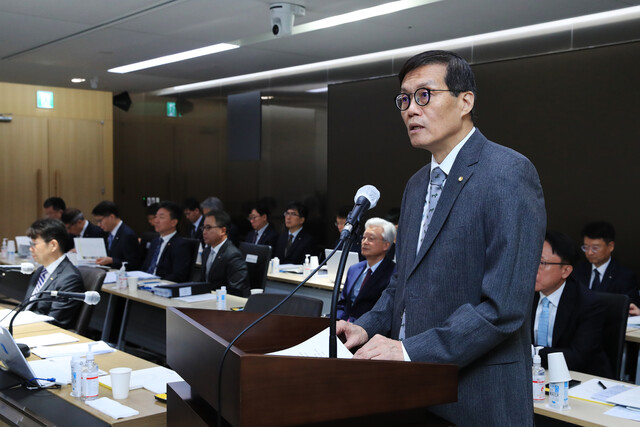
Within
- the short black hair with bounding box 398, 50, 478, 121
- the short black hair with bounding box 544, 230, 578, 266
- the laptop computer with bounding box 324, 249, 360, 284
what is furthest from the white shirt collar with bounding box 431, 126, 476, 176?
the laptop computer with bounding box 324, 249, 360, 284

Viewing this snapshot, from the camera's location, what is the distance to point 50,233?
4.59m

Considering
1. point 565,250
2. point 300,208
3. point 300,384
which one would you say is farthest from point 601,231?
point 300,384

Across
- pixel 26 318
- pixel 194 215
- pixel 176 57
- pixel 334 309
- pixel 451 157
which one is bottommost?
pixel 26 318

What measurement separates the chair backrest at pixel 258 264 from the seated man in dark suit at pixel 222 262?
231 millimetres

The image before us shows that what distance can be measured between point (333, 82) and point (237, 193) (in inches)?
106

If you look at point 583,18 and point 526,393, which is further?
point 583,18

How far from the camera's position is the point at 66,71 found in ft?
29.6

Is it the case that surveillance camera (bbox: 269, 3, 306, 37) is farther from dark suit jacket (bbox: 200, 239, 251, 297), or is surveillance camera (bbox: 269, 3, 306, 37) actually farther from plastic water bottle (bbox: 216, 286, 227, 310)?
plastic water bottle (bbox: 216, 286, 227, 310)

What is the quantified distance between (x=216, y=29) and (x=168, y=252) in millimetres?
2355

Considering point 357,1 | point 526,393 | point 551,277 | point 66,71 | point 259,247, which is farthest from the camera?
point 66,71

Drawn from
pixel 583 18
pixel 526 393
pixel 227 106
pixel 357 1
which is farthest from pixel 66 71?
pixel 526 393

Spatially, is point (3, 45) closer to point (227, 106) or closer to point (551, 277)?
point (227, 106)

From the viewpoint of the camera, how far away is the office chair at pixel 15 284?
19.9 feet

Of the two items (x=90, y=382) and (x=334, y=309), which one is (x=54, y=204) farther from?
(x=334, y=309)
